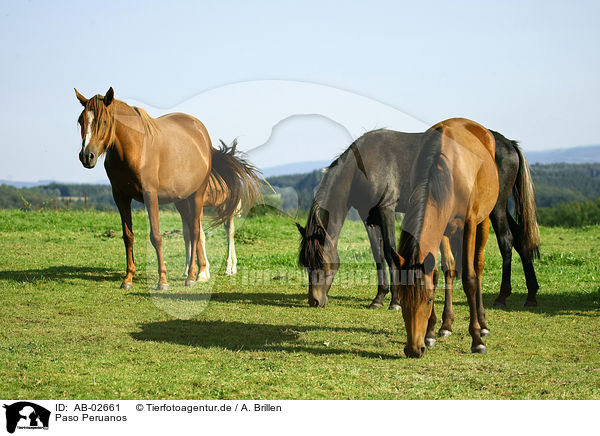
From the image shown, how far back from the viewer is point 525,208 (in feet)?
29.0

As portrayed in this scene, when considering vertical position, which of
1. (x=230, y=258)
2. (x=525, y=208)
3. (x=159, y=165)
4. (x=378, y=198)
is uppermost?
(x=159, y=165)

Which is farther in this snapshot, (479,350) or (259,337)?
(259,337)

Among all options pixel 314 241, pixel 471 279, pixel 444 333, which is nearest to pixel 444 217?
pixel 471 279

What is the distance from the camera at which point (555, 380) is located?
5.27 meters

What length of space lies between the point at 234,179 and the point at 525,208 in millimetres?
4932

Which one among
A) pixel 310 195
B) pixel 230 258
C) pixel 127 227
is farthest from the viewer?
pixel 230 258

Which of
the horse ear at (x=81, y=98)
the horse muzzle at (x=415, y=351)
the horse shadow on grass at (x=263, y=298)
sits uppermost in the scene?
the horse ear at (x=81, y=98)

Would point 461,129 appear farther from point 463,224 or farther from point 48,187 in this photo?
point 48,187

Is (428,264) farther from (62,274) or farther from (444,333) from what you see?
(62,274)

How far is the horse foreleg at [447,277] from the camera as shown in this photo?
6682 millimetres

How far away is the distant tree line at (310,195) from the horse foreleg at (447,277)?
91.7 inches

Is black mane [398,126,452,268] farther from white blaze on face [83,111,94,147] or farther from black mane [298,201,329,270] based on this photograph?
white blaze on face [83,111,94,147]

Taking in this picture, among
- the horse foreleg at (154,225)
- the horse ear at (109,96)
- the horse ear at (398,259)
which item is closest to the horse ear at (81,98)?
the horse ear at (109,96)
